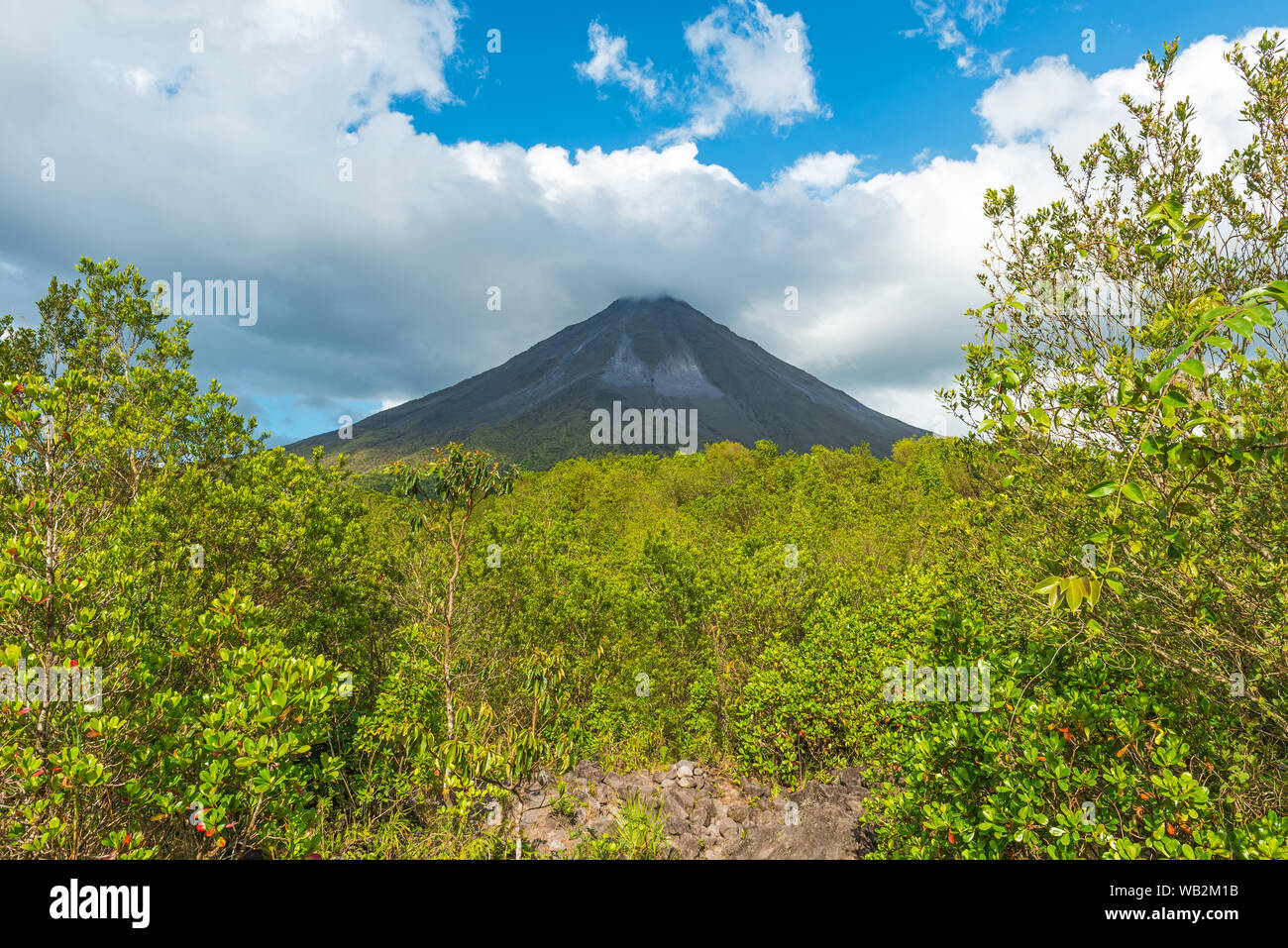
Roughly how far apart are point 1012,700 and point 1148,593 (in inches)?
59.2

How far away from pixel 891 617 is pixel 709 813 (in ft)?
19.8

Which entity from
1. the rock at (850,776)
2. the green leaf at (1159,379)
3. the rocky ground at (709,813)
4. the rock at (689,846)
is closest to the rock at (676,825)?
the rocky ground at (709,813)

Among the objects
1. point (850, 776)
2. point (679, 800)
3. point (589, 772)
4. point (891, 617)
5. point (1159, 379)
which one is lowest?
point (589, 772)

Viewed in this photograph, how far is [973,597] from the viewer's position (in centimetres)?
828

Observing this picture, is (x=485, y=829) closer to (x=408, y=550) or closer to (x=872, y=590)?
(x=408, y=550)

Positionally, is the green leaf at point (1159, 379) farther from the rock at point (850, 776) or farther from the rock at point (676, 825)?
the rock at point (850, 776)

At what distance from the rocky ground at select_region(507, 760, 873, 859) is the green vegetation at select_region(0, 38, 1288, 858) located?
2.37ft

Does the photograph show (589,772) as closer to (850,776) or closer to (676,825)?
(676,825)

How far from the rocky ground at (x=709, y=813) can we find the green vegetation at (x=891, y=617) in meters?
0.72

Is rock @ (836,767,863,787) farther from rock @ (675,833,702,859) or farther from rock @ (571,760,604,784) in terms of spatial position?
rock @ (571,760,604,784)

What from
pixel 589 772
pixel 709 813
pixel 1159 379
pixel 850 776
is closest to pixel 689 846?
pixel 709 813

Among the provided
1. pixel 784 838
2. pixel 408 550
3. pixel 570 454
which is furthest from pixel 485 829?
pixel 570 454

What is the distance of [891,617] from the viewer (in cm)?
1288

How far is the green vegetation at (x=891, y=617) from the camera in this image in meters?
4.09
